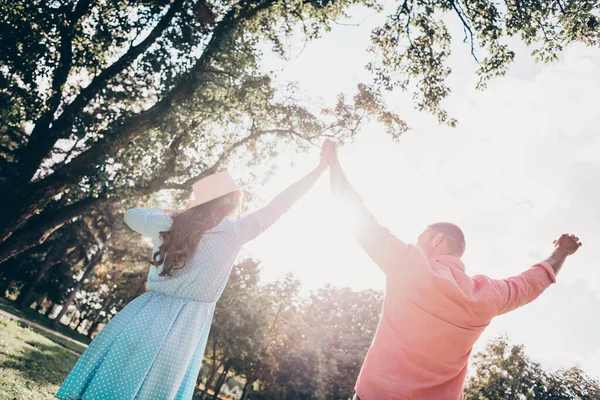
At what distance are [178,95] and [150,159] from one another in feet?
8.57

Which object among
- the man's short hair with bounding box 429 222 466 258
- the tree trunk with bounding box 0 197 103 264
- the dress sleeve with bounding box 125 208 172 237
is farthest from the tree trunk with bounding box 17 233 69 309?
the man's short hair with bounding box 429 222 466 258

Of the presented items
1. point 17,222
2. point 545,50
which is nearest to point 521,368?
point 545,50

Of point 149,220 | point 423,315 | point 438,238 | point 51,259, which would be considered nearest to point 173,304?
point 149,220

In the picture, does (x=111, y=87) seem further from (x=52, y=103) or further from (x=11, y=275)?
(x=11, y=275)

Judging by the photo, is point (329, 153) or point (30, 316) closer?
point (329, 153)

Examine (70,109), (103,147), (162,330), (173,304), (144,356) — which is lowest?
(144,356)

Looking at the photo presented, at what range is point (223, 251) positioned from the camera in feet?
8.98

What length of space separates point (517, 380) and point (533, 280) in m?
40.2

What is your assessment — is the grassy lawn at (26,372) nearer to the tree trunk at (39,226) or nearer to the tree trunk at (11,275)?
the tree trunk at (39,226)

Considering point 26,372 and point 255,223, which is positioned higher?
point 255,223

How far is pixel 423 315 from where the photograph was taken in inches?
84.0

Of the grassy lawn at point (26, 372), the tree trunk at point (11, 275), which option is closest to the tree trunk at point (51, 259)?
the tree trunk at point (11, 275)

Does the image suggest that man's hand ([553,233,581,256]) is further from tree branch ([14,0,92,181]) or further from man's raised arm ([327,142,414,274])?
tree branch ([14,0,92,181])

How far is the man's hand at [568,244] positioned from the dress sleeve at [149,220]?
3067 mm
